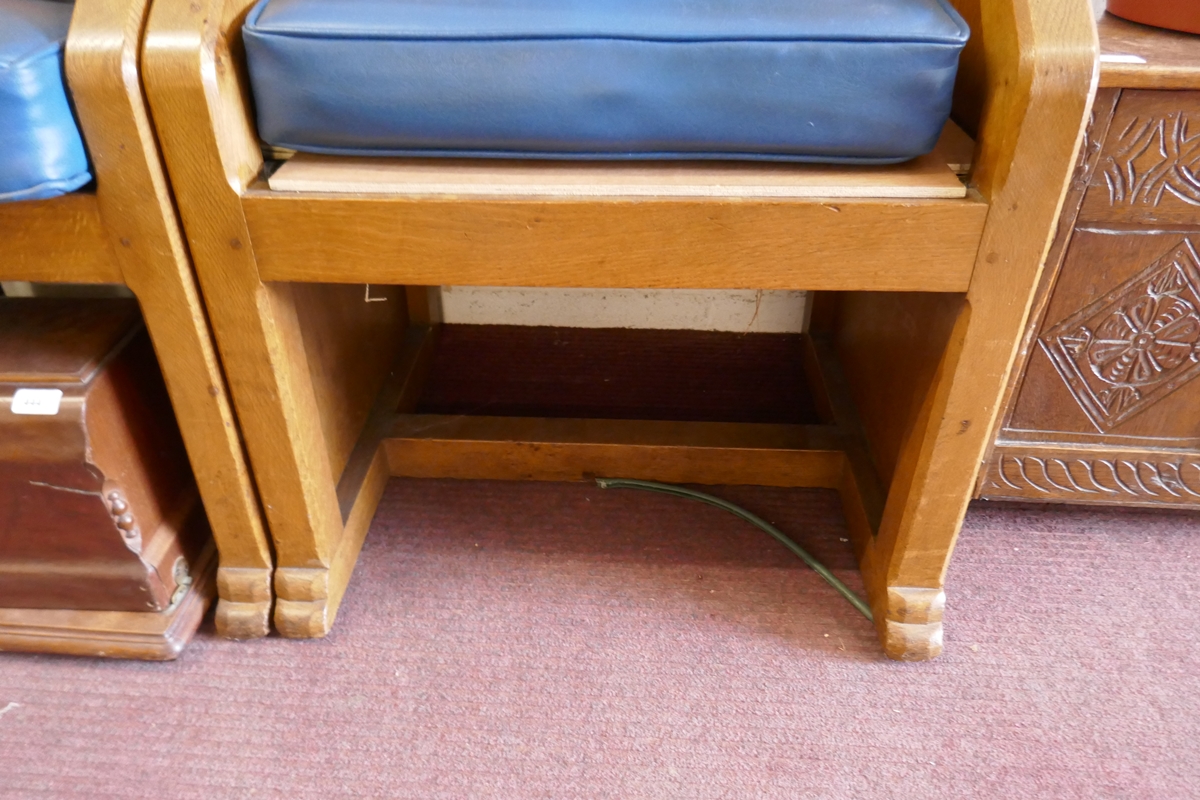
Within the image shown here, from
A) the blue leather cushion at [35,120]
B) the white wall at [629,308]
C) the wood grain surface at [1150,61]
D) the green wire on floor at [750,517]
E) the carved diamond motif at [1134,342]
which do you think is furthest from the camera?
the white wall at [629,308]

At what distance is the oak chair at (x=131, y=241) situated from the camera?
0.62 meters

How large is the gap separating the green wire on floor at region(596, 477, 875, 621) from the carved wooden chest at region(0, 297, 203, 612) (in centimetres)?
52

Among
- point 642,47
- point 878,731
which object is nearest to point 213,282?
point 642,47

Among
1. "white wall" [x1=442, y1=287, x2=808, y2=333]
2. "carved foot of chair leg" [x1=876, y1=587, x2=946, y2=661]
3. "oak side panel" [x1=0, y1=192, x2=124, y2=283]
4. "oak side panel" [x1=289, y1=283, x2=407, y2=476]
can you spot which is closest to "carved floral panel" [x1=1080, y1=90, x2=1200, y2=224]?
"carved foot of chair leg" [x1=876, y1=587, x2=946, y2=661]

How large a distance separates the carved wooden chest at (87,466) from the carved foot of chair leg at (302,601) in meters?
0.11

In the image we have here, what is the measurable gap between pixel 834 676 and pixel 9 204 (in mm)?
863

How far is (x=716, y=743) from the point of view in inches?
31.7

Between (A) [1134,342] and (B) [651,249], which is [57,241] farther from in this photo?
(A) [1134,342]

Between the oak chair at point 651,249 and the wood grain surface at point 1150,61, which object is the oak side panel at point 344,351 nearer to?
the oak chair at point 651,249

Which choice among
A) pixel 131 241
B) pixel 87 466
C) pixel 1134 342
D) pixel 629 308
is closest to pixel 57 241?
pixel 131 241

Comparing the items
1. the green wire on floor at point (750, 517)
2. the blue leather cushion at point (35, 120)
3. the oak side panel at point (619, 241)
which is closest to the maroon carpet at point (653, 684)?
the green wire on floor at point (750, 517)

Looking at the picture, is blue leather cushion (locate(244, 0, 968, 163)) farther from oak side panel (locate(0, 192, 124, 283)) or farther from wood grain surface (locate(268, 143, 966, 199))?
oak side panel (locate(0, 192, 124, 283))

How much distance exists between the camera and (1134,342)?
0.88m

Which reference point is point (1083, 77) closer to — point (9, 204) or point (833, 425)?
point (833, 425)
